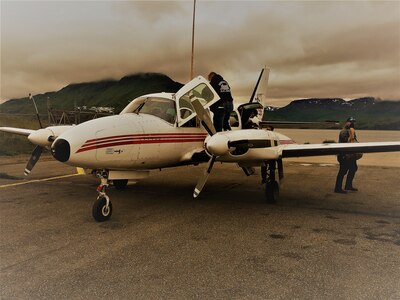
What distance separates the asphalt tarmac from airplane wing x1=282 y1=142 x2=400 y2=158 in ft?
4.91

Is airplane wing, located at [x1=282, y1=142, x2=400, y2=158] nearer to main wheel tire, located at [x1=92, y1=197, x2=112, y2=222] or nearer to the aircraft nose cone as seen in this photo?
main wheel tire, located at [x1=92, y1=197, x2=112, y2=222]

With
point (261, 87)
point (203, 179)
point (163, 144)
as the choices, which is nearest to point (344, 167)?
point (261, 87)

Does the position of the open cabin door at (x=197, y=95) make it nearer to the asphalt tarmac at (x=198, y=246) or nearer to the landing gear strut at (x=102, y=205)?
the asphalt tarmac at (x=198, y=246)

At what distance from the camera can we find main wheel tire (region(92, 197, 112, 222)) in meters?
7.33

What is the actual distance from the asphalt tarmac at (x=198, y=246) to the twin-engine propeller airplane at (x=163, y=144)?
3.20 ft

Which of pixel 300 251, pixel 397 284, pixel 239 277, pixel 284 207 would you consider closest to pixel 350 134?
pixel 284 207

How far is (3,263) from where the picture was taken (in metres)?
5.05

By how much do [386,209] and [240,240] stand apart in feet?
16.7

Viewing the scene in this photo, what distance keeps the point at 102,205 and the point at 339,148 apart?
6369 mm

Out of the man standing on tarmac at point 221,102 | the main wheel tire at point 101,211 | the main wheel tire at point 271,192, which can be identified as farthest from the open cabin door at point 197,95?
the main wheel tire at point 101,211

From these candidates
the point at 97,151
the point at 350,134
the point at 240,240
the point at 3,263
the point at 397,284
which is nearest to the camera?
the point at 397,284

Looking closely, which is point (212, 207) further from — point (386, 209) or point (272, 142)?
point (386, 209)

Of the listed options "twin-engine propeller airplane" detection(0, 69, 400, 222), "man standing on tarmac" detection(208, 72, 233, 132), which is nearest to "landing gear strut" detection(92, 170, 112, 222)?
"twin-engine propeller airplane" detection(0, 69, 400, 222)

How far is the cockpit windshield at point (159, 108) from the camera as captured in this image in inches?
354
